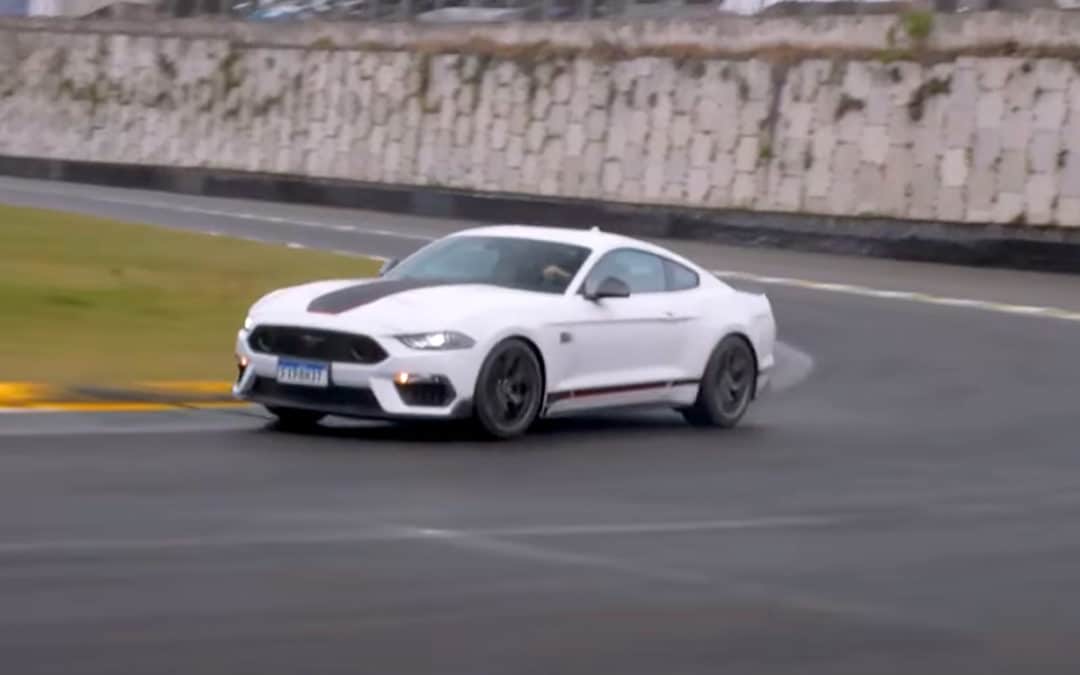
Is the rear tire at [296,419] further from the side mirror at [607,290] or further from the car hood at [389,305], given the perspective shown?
the side mirror at [607,290]

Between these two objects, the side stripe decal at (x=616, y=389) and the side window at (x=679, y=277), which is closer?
the side stripe decal at (x=616, y=389)

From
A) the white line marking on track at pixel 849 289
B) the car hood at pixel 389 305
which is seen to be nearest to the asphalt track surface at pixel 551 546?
the car hood at pixel 389 305

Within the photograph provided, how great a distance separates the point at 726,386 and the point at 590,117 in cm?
2549

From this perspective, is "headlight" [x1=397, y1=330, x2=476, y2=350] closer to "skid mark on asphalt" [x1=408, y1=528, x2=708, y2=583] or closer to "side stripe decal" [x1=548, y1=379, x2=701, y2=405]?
"side stripe decal" [x1=548, y1=379, x2=701, y2=405]

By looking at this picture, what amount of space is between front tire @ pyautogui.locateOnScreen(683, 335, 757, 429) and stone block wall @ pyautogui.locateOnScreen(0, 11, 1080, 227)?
56.8ft

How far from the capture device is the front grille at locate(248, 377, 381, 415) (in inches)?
539

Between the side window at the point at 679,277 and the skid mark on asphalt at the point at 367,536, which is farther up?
the side window at the point at 679,277

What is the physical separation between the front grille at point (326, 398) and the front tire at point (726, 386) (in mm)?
3058

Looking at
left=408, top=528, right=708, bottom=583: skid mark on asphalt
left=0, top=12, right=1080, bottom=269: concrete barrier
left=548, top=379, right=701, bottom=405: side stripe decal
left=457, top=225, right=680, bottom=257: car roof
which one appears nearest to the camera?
left=408, top=528, right=708, bottom=583: skid mark on asphalt

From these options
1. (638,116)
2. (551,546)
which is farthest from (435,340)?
(638,116)

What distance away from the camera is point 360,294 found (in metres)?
14.3

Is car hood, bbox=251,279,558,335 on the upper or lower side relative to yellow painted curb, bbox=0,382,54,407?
upper

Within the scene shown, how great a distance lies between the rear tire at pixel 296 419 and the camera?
14.3m

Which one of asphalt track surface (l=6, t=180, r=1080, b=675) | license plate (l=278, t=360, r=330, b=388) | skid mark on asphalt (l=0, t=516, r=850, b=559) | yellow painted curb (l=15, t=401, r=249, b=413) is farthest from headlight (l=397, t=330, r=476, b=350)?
skid mark on asphalt (l=0, t=516, r=850, b=559)
